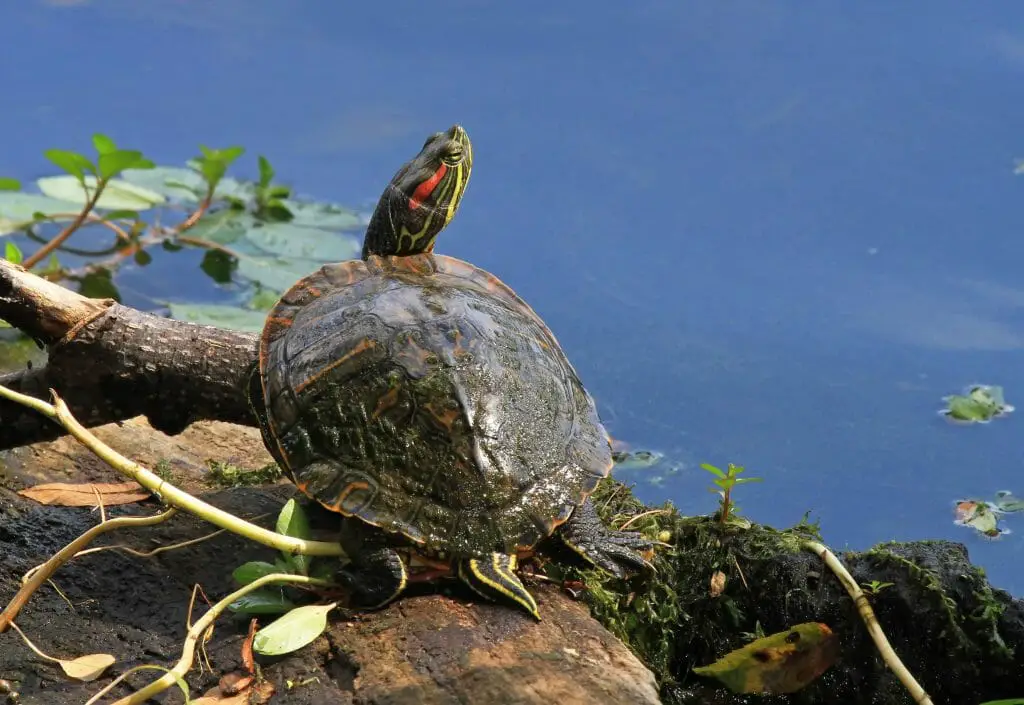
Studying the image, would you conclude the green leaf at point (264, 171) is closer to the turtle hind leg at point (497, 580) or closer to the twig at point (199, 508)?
the twig at point (199, 508)

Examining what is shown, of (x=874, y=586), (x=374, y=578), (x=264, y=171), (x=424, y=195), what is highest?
(x=264, y=171)

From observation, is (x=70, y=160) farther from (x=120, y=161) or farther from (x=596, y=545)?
(x=596, y=545)

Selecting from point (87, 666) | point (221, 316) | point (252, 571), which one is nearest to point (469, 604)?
point (252, 571)

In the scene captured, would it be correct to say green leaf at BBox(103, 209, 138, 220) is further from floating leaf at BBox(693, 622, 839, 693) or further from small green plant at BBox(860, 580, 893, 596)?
small green plant at BBox(860, 580, 893, 596)

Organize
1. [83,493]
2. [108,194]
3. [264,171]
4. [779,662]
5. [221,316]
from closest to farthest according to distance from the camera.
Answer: [779,662]
[83,493]
[221,316]
[108,194]
[264,171]

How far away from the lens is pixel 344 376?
2.10m

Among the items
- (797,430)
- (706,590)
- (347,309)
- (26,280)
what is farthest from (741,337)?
(26,280)

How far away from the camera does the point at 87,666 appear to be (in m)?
1.95

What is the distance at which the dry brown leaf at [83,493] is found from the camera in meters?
2.48

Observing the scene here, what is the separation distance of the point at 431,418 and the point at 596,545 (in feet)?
1.37

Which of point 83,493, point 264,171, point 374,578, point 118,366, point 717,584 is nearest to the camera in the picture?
point 374,578

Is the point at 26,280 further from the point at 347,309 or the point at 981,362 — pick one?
the point at 981,362

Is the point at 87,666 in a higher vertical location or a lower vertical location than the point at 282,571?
lower

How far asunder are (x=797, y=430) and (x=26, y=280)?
2.26 metres
